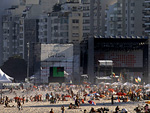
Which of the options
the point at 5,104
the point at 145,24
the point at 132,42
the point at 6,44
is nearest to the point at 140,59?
the point at 132,42

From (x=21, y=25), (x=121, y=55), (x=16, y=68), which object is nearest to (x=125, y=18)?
(x=16, y=68)

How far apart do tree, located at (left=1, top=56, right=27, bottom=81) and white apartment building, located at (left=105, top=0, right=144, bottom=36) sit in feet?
49.0

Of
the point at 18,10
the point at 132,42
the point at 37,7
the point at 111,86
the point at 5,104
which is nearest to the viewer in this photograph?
the point at 5,104

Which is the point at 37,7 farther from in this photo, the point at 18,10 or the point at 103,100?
the point at 103,100

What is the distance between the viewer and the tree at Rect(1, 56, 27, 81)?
14162 centimetres

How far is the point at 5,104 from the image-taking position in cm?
7938

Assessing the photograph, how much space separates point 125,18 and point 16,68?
19.2m

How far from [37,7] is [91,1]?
19694 mm

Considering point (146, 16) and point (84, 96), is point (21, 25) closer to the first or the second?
point (146, 16)

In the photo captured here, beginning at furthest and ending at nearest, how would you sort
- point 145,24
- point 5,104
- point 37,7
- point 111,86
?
1. point 37,7
2. point 145,24
3. point 111,86
4. point 5,104

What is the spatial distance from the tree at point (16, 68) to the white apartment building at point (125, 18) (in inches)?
588

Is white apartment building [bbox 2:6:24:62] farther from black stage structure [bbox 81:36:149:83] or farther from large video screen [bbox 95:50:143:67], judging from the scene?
large video screen [bbox 95:50:143:67]

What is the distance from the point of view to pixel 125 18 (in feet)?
468

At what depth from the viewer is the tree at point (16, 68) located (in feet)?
465
